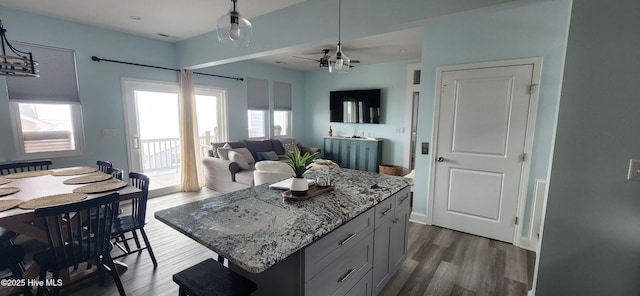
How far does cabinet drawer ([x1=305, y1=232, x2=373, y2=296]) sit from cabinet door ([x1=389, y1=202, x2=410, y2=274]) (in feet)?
1.25

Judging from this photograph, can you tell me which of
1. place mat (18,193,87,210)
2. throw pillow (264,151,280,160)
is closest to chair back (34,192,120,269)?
place mat (18,193,87,210)

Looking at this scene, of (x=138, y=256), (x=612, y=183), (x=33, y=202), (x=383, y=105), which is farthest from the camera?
(x=383, y=105)

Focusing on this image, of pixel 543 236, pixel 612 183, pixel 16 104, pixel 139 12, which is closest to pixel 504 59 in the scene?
pixel 612 183

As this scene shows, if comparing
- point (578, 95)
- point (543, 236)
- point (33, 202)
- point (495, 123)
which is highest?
point (578, 95)

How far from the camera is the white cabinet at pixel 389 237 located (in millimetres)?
1854

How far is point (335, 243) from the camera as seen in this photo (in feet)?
4.63

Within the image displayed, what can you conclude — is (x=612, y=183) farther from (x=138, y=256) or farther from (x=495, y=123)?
(x=138, y=256)

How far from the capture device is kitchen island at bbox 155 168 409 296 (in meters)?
1.17

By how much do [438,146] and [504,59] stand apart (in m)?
1.11

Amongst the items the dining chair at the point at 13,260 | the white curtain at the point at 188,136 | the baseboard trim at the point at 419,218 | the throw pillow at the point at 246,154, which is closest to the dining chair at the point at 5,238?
the dining chair at the point at 13,260

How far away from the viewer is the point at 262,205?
166 cm

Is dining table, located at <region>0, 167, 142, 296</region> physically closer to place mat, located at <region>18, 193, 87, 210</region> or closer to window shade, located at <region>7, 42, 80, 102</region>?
place mat, located at <region>18, 193, 87, 210</region>

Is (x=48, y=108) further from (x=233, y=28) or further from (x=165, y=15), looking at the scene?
(x=233, y=28)

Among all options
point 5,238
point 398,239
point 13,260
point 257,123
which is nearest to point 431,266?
point 398,239
